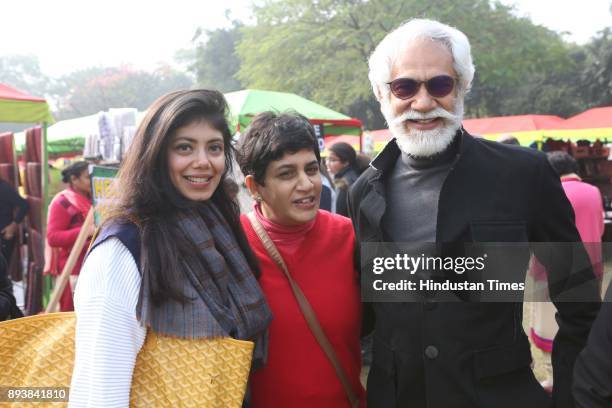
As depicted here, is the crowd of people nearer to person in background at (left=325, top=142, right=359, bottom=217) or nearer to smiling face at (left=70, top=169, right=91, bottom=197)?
smiling face at (left=70, top=169, right=91, bottom=197)

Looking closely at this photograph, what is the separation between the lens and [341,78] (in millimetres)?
22484

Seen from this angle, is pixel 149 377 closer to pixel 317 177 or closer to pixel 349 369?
pixel 349 369

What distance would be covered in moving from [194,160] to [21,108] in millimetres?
4586

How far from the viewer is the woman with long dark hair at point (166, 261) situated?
1.42 meters

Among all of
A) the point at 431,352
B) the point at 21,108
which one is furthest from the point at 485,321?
the point at 21,108

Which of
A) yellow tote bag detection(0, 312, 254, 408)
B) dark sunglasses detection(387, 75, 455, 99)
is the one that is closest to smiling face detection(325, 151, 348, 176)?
dark sunglasses detection(387, 75, 455, 99)

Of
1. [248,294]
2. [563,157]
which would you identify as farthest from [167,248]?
[563,157]

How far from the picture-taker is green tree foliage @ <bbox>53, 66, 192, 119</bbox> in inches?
1943

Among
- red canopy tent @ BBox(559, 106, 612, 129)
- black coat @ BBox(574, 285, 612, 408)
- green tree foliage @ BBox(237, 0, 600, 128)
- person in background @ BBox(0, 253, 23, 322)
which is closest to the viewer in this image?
black coat @ BBox(574, 285, 612, 408)

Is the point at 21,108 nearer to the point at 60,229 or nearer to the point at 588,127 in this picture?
the point at 60,229

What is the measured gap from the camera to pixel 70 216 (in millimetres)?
4945

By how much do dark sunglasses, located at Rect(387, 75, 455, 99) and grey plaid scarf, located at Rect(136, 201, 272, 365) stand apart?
2.58ft

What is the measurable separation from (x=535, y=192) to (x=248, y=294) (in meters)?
1.01

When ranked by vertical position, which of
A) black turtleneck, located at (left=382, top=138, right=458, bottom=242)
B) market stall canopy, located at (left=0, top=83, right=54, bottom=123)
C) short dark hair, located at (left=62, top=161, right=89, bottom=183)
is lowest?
black turtleneck, located at (left=382, top=138, right=458, bottom=242)
